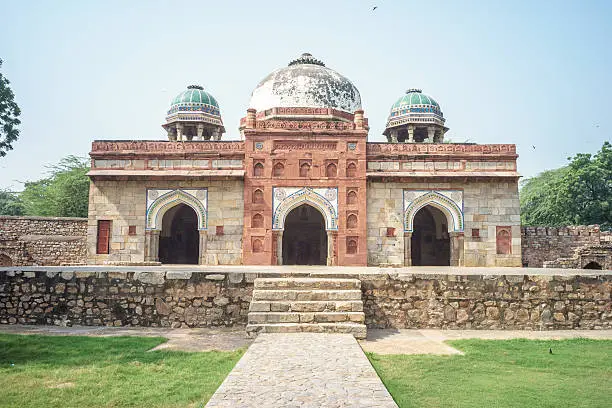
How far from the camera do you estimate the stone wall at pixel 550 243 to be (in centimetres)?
Answer: 1923

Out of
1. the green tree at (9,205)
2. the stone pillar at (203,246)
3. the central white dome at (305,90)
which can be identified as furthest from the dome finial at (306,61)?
the green tree at (9,205)

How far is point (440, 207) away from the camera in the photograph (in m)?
16.9

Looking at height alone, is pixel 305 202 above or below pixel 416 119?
below

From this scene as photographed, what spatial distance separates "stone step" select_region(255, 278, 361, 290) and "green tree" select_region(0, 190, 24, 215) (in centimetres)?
3354

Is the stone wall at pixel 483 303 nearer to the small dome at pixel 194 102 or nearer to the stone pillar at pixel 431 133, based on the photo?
the stone pillar at pixel 431 133

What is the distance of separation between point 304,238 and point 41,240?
9.83 metres

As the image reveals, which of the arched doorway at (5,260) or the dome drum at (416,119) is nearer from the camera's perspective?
the arched doorway at (5,260)

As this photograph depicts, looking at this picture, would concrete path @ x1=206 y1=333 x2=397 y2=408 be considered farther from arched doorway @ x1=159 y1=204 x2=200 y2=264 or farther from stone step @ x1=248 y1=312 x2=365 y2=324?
arched doorway @ x1=159 y1=204 x2=200 y2=264

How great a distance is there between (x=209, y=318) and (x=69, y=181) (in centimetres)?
2127

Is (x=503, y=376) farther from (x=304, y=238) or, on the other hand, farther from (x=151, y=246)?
(x=304, y=238)

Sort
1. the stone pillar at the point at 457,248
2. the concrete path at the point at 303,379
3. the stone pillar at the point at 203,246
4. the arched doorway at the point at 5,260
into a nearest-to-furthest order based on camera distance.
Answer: the concrete path at the point at 303,379 → the stone pillar at the point at 203,246 → the stone pillar at the point at 457,248 → the arched doorway at the point at 5,260

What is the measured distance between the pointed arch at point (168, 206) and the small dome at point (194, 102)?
6630mm

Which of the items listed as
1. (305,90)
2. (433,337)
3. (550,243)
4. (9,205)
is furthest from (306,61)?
(9,205)

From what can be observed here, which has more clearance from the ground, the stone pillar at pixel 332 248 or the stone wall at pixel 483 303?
the stone pillar at pixel 332 248
